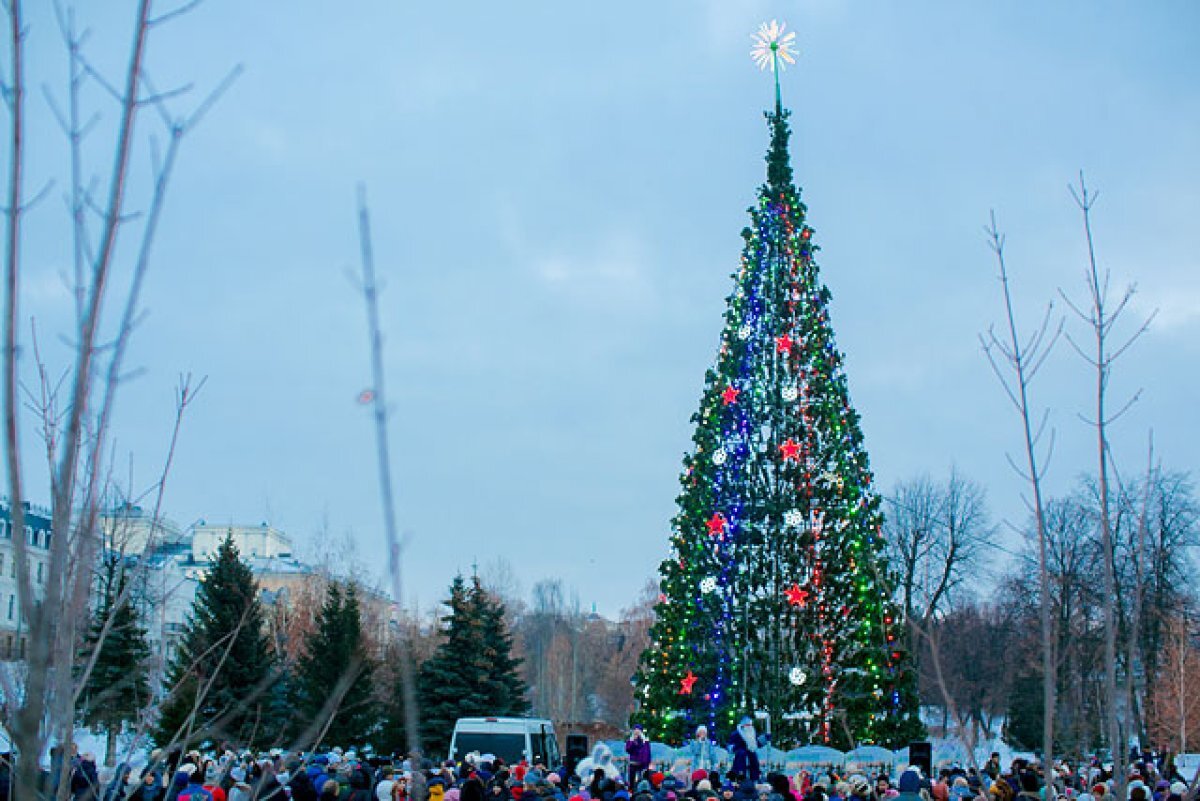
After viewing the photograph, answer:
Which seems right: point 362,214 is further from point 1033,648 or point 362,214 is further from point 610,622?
point 610,622

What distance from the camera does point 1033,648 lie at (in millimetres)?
34531

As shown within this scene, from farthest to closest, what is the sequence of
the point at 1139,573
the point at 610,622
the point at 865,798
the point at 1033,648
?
the point at 610,622 < the point at 1033,648 < the point at 865,798 < the point at 1139,573

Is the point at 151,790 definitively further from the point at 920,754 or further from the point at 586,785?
the point at 920,754

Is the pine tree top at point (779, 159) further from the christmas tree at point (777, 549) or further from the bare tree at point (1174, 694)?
the bare tree at point (1174, 694)

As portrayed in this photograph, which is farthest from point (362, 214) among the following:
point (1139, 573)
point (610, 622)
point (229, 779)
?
point (610, 622)

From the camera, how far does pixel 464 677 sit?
3512 centimetres

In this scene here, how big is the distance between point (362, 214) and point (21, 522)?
903mm

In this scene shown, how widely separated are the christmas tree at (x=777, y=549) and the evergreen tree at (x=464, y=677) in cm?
1168

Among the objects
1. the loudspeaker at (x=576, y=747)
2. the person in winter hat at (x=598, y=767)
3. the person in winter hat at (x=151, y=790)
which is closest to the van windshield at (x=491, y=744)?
the loudspeaker at (x=576, y=747)

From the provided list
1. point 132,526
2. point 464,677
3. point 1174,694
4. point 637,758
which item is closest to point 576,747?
point 637,758

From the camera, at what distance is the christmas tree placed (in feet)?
75.4

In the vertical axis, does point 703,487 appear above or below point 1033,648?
above

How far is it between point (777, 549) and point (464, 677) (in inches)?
583

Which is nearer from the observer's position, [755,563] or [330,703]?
[330,703]
